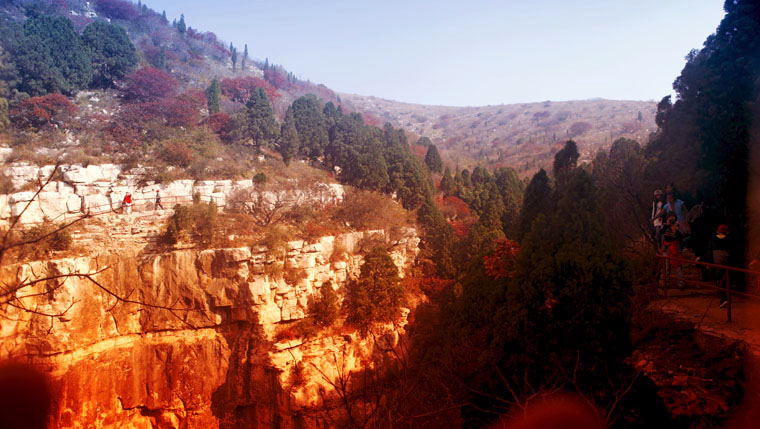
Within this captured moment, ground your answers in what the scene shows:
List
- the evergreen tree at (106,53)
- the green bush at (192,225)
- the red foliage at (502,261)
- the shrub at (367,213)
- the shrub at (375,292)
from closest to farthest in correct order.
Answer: the red foliage at (502,261) → the green bush at (192,225) → the shrub at (375,292) → the shrub at (367,213) → the evergreen tree at (106,53)

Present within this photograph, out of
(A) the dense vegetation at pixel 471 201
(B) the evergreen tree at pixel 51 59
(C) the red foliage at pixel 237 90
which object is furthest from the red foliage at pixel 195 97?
(C) the red foliage at pixel 237 90

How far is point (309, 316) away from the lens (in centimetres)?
1208

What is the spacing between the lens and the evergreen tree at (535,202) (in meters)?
11.5

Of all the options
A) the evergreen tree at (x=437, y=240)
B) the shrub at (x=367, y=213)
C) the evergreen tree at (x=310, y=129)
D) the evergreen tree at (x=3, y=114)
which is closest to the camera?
the evergreen tree at (x=437, y=240)

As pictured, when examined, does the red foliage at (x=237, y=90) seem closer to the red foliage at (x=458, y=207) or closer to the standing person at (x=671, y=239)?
the red foliage at (x=458, y=207)

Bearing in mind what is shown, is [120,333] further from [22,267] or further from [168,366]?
[22,267]

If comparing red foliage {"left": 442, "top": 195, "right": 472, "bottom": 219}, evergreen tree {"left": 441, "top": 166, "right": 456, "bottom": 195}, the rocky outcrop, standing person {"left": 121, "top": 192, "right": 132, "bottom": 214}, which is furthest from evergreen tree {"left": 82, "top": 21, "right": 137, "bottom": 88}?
red foliage {"left": 442, "top": 195, "right": 472, "bottom": 219}

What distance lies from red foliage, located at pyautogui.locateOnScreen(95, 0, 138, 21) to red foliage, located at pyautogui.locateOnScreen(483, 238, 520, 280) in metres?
40.7

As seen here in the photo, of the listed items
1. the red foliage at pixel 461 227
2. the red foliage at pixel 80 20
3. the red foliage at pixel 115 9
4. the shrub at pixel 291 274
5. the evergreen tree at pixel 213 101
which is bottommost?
the shrub at pixel 291 274

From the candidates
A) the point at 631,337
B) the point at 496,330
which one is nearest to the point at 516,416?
the point at 631,337

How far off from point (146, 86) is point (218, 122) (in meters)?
5.68

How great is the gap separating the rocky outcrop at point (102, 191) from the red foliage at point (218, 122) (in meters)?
5.61

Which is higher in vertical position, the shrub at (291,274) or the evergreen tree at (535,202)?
the evergreen tree at (535,202)

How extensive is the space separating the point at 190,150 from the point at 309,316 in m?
8.98
